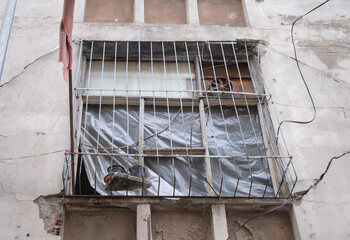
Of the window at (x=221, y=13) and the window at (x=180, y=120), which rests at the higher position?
the window at (x=221, y=13)

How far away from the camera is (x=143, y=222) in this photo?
455cm

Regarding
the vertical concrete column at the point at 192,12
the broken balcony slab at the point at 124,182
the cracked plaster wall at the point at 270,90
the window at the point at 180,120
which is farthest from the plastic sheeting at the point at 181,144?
the vertical concrete column at the point at 192,12

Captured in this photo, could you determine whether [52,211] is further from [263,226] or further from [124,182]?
[263,226]

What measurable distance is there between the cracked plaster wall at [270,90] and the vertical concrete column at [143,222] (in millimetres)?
985

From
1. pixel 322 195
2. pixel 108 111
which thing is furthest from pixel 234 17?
pixel 322 195

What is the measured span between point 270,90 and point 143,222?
106 inches

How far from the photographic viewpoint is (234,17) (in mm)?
6977

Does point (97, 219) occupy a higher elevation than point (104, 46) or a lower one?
lower

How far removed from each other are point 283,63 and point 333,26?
1282 millimetres

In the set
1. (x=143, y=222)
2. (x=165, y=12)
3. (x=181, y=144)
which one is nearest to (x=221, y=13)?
(x=165, y=12)

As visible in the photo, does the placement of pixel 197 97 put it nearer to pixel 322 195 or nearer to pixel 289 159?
pixel 289 159

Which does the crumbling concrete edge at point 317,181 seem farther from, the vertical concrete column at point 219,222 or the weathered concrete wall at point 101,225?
the weathered concrete wall at point 101,225

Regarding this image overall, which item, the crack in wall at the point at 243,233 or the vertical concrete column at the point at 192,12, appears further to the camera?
the vertical concrete column at the point at 192,12

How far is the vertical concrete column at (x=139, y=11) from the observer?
21.9 feet
